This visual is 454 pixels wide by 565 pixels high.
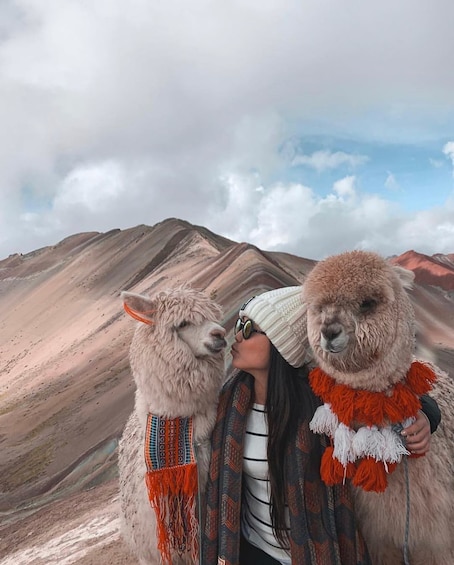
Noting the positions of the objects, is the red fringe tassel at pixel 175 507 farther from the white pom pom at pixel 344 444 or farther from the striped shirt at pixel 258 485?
the white pom pom at pixel 344 444

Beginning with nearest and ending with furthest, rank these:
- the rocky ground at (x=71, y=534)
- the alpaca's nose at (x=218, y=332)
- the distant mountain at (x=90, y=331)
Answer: the alpaca's nose at (x=218, y=332) → the rocky ground at (x=71, y=534) → the distant mountain at (x=90, y=331)

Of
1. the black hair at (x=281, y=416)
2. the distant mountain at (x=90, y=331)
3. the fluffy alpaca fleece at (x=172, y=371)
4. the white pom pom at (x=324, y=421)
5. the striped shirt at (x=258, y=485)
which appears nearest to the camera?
the white pom pom at (x=324, y=421)

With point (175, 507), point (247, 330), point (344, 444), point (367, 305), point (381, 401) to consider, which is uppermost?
point (367, 305)

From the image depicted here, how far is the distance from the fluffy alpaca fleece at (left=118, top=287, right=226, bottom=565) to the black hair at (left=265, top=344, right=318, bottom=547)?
0.39m

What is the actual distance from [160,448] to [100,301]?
2343 cm

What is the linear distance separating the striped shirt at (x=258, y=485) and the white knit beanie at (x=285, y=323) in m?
0.33

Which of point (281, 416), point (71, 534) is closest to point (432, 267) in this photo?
point (71, 534)

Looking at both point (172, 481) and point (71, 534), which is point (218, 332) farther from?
point (71, 534)

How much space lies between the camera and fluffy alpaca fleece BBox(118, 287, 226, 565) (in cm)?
236

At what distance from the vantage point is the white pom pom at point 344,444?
1878 mm

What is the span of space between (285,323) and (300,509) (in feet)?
2.57

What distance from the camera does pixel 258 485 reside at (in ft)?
7.14

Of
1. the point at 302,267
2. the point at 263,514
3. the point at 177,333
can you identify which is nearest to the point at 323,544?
the point at 263,514

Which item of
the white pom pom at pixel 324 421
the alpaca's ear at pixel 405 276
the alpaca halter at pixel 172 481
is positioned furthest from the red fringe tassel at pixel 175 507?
the alpaca's ear at pixel 405 276
